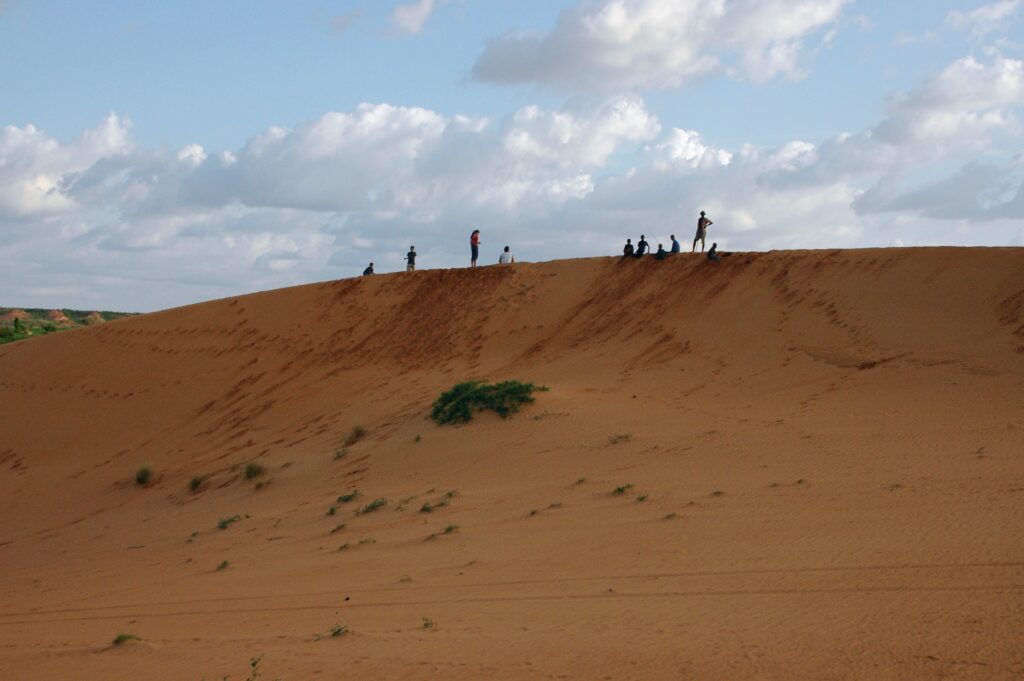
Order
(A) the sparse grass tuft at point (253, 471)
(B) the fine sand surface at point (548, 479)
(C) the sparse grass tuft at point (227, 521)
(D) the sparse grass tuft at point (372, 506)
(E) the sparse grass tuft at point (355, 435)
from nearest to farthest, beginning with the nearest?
(B) the fine sand surface at point (548, 479)
(D) the sparse grass tuft at point (372, 506)
(C) the sparse grass tuft at point (227, 521)
(A) the sparse grass tuft at point (253, 471)
(E) the sparse grass tuft at point (355, 435)

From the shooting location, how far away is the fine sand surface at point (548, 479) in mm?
6754

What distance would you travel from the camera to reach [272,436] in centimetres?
1888

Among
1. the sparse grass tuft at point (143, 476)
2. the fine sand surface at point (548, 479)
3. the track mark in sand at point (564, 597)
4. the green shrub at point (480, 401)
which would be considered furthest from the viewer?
the sparse grass tuft at point (143, 476)

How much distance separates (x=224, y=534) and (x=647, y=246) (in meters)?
15.0

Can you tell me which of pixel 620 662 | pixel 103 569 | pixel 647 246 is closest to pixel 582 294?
pixel 647 246

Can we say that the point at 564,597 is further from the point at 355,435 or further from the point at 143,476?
the point at 143,476

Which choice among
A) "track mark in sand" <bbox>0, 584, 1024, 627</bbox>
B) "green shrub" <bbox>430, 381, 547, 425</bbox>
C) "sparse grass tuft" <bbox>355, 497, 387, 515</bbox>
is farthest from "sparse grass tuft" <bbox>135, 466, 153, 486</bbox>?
Answer: "track mark in sand" <bbox>0, 584, 1024, 627</bbox>

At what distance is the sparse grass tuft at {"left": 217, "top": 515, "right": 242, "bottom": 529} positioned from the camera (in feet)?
42.6

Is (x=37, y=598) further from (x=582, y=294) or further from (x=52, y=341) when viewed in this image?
(x=52, y=341)

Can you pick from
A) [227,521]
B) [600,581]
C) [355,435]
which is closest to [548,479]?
[227,521]

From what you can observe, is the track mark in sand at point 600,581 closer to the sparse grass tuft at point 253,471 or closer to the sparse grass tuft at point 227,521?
the sparse grass tuft at point 227,521

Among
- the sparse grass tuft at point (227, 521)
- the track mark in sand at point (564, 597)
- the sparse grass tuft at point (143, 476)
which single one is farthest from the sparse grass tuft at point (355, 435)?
the track mark in sand at point (564, 597)

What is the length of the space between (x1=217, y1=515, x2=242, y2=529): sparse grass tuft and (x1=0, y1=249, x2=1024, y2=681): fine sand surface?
0.06 m

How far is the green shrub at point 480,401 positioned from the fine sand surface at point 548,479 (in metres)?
0.38
